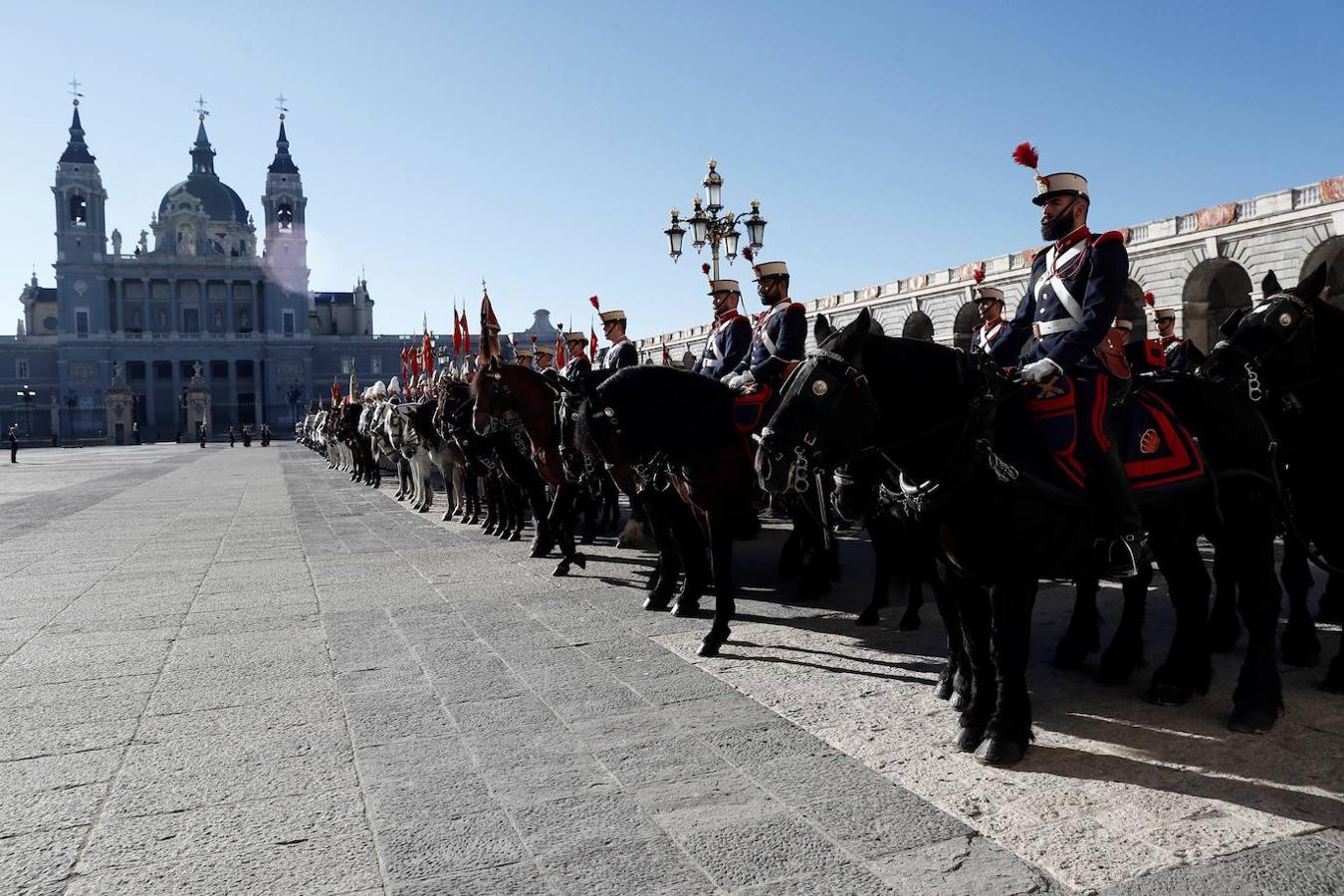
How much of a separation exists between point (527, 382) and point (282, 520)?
7.60m

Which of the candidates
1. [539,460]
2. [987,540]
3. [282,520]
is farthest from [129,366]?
[987,540]

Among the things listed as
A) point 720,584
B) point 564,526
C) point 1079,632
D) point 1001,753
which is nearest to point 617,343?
point 564,526

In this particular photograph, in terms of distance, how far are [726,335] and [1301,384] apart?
409cm

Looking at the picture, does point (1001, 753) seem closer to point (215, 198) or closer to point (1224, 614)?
point (1224, 614)

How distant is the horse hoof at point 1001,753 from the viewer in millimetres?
3889

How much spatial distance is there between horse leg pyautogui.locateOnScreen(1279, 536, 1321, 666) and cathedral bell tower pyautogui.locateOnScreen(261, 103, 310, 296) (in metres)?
104

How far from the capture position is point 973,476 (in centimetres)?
410

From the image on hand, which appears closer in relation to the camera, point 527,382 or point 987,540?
point 987,540

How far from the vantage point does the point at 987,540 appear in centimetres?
409

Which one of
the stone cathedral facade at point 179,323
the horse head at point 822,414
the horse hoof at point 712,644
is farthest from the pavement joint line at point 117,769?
the stone cathedral facade at point 179,323

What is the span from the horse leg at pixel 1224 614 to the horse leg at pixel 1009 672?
1.78 meters

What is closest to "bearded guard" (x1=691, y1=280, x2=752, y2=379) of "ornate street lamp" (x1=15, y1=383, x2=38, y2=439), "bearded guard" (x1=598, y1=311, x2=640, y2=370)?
"bearded guard" (x1=598, y1=311, x2=640, y2=370)

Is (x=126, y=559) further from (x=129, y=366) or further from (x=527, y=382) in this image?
(x=129, y=366)

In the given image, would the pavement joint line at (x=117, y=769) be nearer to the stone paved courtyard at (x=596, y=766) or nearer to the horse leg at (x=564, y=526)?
the stone paved courtyard at (x=596, y=766)
